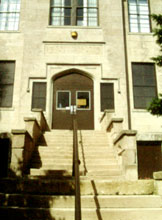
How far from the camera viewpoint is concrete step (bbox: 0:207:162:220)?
4387mm

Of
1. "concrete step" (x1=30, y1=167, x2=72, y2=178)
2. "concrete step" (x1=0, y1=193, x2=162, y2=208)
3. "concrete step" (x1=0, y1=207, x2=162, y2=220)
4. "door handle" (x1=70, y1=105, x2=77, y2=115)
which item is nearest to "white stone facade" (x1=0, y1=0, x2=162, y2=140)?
"door handle" (x1=70, y1=105, x2=77, y2=115)

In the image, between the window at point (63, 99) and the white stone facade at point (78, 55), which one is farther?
the window at point (63, 99)

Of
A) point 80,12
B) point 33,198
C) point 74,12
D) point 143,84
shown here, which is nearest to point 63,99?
point 143,84

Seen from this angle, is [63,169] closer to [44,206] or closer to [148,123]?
[44,206]

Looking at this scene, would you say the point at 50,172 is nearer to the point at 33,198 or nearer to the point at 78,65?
the point at 33,198

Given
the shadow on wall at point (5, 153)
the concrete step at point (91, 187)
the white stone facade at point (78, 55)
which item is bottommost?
the concrete step at point (91, 187)

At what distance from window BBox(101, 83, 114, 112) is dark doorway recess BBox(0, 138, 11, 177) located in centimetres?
476

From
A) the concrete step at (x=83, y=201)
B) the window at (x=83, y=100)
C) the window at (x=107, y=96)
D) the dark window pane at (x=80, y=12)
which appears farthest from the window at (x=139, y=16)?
the concrete step at (x=83, y=201)

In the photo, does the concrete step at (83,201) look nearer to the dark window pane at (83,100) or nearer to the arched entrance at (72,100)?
the arched entrance at (72,100)

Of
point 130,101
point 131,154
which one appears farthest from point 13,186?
point 130,101

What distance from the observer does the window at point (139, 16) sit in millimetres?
14062

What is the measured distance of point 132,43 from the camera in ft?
44.4

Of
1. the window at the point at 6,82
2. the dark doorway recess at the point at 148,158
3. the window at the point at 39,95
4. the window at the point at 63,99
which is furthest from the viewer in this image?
the window at the point at 63,99

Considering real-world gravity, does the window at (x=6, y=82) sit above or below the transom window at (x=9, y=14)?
below
